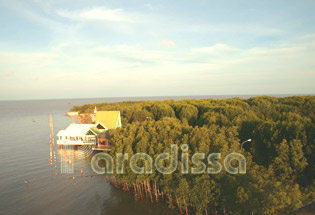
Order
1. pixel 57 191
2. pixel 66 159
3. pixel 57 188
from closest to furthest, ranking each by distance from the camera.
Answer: pixel 57 191 → pixel 57 188 → pixel 66 159

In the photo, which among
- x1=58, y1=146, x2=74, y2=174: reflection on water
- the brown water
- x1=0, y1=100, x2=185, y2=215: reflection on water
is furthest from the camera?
x1=58, y1=146, x2=74, y2=174: reflection on water

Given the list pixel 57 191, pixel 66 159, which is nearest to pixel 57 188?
pixel 57 191

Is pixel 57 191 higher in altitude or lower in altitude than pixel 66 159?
lower

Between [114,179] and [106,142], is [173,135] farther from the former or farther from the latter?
[106,142]

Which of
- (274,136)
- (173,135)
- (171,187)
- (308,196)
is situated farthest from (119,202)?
(274,136)

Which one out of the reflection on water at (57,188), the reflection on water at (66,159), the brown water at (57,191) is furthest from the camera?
the reflection on water at (66,159)

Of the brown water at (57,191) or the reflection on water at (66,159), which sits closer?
the brown water at (57,191)

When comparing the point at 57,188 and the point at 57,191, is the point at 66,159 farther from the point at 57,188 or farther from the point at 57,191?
the point at 57,191

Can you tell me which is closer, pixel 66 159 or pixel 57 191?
pixel 57 191

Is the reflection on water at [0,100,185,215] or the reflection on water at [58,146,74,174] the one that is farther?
the reflection on water at [58,146,74,174]

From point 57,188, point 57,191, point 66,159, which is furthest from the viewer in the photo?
point 66,159

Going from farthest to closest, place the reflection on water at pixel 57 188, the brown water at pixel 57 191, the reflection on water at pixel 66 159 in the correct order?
the reflection on water at pixel 66 159
the reflection on water at pixel 57 188
the brown water at pixel 57 191
